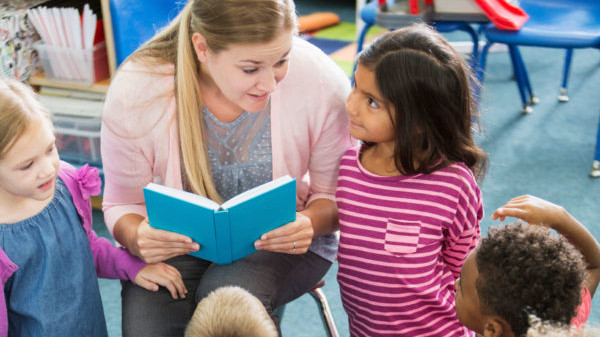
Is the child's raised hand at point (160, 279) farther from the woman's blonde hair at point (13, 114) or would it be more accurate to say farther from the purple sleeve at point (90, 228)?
the woman's blonde hair at point (13, 114)

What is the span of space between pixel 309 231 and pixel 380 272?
6.6 inches

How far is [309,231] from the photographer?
118 cm

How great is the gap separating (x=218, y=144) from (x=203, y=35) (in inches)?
9.5

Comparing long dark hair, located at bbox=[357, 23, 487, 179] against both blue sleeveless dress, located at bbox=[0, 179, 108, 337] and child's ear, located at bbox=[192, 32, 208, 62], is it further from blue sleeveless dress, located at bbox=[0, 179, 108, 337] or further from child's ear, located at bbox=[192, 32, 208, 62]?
blue sleeveless dress, located at bbox=[0, 179, 108, 337]

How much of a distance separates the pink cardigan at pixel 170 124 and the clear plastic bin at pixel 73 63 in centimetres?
83

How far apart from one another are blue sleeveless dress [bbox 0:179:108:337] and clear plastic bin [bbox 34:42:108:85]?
930 mm

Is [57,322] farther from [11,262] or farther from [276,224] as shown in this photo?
[276,224]

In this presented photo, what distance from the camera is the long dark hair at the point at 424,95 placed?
1.13 metres

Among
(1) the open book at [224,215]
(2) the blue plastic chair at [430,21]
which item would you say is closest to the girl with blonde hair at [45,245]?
(1) the open book at [224,215]

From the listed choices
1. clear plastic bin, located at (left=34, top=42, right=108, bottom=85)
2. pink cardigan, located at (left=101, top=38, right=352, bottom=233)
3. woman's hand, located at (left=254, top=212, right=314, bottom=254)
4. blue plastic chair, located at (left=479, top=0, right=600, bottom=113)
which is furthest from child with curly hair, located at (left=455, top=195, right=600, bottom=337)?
clear plastic bin, located at (left=34, top=42, right=108, bottom=85)

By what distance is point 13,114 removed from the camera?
102 centimetres

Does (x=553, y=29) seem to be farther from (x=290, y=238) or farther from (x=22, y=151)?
(x=22, y=151)

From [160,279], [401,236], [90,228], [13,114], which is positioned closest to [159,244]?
[160,279]

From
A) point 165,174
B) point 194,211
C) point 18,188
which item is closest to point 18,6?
point 165,174
